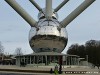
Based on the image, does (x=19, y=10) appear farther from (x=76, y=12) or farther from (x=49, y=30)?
(x=76, y=12)

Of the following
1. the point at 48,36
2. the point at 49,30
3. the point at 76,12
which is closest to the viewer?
the point at 76,12

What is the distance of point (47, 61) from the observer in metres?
56.4

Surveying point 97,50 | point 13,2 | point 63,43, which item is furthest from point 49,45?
point 97,50

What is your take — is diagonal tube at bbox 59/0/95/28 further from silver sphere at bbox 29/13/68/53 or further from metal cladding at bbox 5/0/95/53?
silver sphere at bbox 29/13/68/53

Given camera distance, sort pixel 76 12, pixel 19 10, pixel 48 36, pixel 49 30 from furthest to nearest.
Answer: pixel 48 36 → pixel 49 30 → pixel 76 12 → pixel 19 10

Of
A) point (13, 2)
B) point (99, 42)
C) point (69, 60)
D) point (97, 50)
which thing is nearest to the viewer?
point (13, 2)

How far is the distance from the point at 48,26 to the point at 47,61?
8.15 m

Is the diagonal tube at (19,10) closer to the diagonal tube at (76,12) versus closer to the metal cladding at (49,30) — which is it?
the metal cladding at (49,30)

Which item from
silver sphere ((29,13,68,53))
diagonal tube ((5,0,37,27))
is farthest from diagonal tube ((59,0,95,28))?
diagonal tube ((5,0,37,27))

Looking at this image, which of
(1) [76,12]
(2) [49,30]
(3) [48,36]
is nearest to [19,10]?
(2) [49,30]

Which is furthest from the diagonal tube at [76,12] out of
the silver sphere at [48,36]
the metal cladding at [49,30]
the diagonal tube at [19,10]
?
the diagonal tube at [19,10]

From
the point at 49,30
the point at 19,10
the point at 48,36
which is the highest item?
the point at 19,10

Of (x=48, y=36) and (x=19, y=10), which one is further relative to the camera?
(x=48, y=36)

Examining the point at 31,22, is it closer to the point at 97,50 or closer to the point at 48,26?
the point at 48,26
